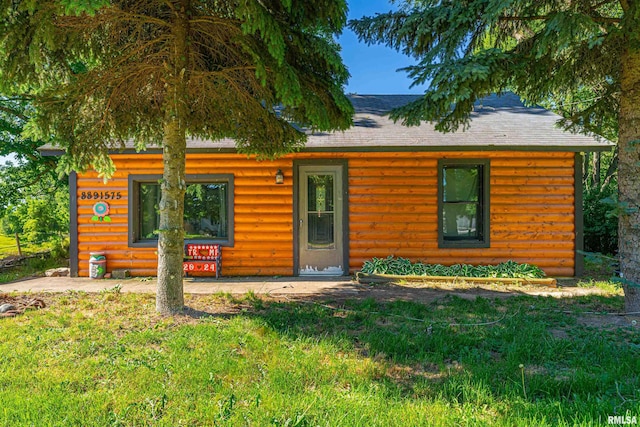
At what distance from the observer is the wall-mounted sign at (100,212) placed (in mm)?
6973

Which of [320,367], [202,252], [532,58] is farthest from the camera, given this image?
[202,252]

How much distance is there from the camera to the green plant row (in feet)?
21.8

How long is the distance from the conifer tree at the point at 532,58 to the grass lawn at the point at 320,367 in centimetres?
145

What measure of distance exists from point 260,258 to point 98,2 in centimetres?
514

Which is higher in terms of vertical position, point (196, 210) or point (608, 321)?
point (196, 210)

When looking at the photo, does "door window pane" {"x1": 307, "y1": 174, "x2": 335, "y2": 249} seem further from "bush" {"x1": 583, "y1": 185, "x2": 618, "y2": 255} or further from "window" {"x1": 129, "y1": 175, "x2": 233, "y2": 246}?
"bush" {"x1": 583, "y1": 185, "x2": 618, "y2": 255}

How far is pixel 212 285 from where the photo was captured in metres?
6.12

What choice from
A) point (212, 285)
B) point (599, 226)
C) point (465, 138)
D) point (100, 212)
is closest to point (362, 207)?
point (465, 138)

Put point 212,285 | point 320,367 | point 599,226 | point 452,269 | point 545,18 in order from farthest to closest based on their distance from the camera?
point 599,226
point 452,269
point 212,285
point 545,18
point 320,367

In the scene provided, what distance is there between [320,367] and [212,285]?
3.83m

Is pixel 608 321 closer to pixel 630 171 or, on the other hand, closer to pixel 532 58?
pixel 630 171

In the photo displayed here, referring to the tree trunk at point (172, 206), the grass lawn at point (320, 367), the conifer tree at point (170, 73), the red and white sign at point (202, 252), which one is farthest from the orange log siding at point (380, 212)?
the tree trunk at point (172, 206)

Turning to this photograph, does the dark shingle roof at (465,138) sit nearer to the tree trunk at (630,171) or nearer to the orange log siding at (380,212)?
the orange log siding at (380,212)

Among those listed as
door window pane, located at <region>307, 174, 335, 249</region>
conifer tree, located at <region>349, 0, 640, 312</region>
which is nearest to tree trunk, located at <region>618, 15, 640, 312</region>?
conifer tree, located at <region>349, 0, 640, 312</region>
